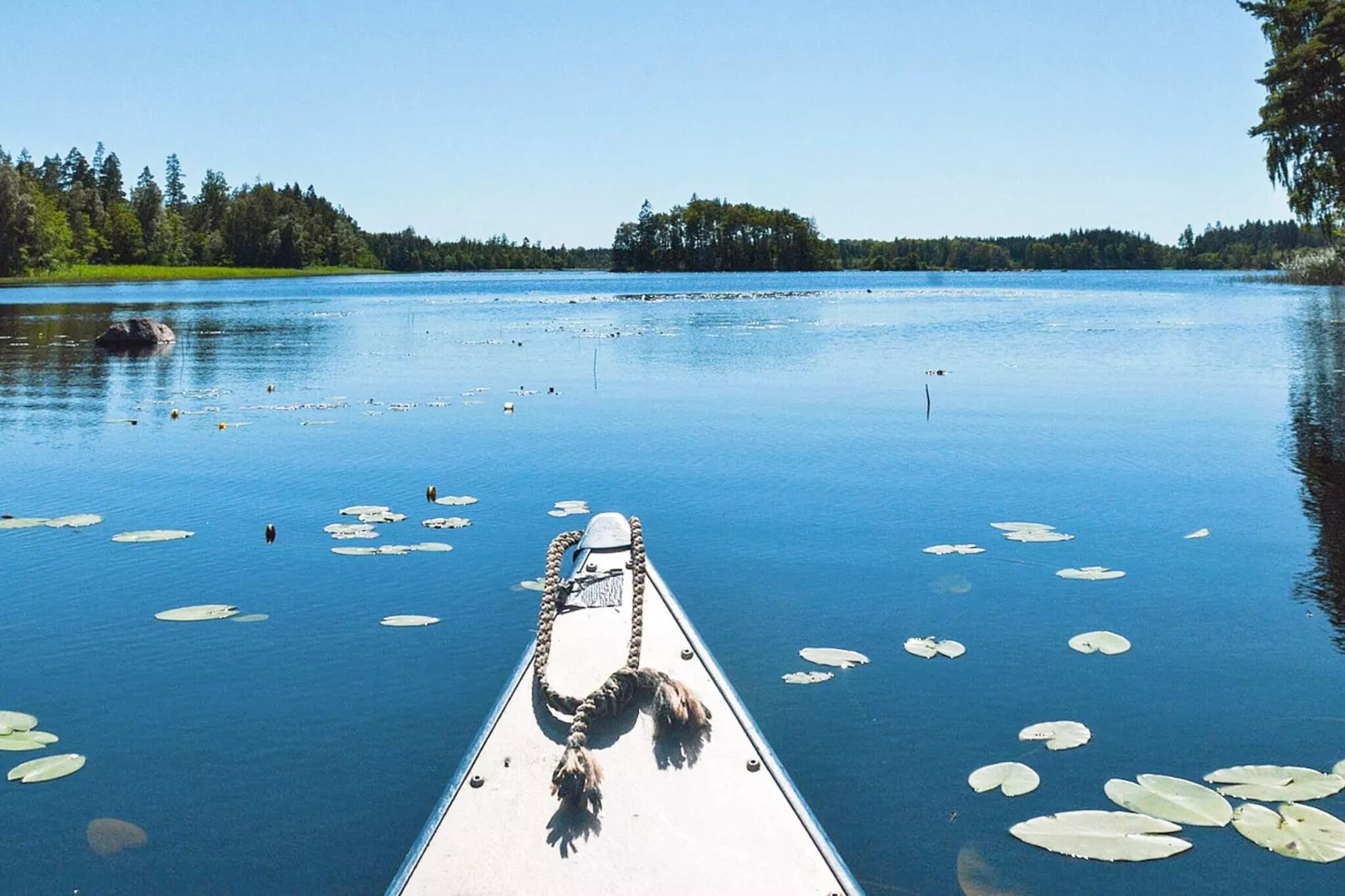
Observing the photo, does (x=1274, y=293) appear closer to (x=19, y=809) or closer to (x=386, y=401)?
(x=386, y=401)

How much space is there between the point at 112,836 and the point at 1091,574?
21.7ft

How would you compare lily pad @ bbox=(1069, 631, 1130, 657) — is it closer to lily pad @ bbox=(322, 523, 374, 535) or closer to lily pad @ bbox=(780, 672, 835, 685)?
lily pad @ bbox=(780, 672, 835, 685)

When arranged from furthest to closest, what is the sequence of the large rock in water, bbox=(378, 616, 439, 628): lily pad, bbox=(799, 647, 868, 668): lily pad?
the large rock in water, bbox=(378, 616, 439, 628): lily pad, bbox=(799, 647, 868, 668): lily pad

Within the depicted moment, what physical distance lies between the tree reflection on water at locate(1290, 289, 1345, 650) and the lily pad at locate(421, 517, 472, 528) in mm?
6776

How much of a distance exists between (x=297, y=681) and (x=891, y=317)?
4718 cm

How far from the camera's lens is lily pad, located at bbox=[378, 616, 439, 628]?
7.42m

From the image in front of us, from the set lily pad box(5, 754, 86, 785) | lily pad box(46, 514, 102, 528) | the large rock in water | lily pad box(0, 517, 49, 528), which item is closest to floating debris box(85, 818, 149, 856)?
lily pad box(5, 754, 86, 785)

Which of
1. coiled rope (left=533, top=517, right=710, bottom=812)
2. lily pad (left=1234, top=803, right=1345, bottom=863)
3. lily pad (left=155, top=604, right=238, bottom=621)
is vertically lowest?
lily pad (left=1234, top=803, right=1345, bottom=863)

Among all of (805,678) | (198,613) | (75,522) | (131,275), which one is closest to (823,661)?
(805,678)

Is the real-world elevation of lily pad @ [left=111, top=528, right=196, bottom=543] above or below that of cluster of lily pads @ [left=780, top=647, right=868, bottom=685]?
above

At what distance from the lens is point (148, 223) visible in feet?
479

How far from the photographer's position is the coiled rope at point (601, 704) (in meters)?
4.11

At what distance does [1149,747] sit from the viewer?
18.0 ft

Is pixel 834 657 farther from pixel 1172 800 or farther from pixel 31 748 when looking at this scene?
pixel 31 748
